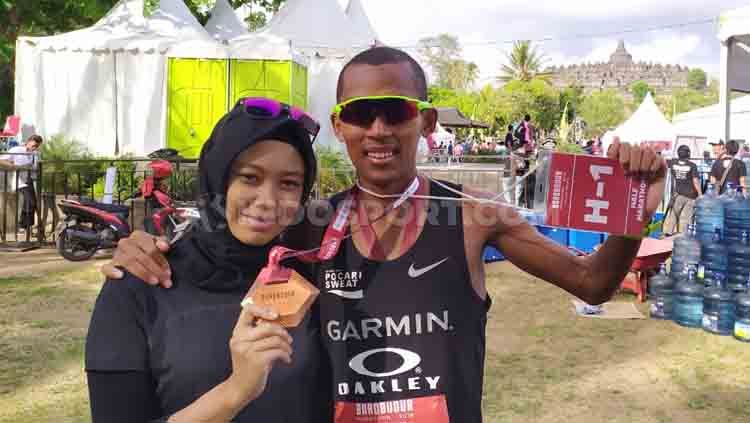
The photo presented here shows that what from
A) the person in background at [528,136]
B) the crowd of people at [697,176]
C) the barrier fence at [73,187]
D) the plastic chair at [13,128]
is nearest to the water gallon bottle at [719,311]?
the barrier fence at [73,187]

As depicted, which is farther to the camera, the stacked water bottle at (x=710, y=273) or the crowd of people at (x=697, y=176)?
the crowd of people at (x=697, y=176)

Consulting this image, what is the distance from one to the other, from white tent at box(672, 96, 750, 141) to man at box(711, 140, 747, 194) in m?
4.38

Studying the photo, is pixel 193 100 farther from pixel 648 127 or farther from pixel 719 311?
pixel 648 127

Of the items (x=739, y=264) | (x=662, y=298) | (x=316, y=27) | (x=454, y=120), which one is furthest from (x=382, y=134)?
(x=454, y=120)

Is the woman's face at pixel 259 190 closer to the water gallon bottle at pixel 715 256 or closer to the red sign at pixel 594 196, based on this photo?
the red sign at pixel 594 196

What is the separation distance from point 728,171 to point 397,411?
11.4 m

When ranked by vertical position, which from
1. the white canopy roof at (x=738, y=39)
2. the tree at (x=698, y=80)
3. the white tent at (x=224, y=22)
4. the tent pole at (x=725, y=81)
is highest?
the tree at (x=698, y=80)

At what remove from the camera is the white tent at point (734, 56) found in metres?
9.28

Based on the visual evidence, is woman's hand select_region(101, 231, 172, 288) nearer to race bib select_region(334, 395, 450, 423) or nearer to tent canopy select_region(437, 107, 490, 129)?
race bib select_region(334, 395, 450, 423)

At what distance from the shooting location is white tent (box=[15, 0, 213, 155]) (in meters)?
15.2

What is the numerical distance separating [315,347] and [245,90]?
13.8m

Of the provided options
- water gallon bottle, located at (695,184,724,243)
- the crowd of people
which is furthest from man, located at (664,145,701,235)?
water gallon bottle, located at (695,184,724,243)

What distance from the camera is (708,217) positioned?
7836 millimetres

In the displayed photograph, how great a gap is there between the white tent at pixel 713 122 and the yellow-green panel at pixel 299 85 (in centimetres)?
962
